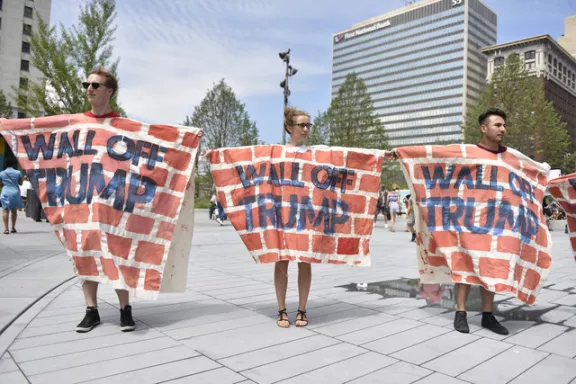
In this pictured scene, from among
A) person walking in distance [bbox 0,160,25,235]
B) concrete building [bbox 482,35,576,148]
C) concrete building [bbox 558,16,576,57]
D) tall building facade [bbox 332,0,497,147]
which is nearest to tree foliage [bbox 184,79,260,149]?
person walking in distance [bbox 0,160,25,235]

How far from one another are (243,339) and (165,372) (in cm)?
85

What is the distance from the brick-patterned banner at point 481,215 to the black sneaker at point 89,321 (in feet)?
9.94

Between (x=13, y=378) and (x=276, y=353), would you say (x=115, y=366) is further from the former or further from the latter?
(x=276, y=353)

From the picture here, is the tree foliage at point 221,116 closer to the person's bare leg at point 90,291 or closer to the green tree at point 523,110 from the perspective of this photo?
the green tree at point 523,110

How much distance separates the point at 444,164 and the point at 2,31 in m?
66.6

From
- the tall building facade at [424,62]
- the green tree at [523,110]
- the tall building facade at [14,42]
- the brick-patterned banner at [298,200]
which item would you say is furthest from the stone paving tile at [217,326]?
the tall building facade at [424,62]

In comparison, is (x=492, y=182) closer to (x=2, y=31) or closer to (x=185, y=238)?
(x=185, y=238)

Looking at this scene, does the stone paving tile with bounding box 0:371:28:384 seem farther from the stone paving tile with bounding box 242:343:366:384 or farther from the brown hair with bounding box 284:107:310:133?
the brown hair with bounding box 284:107:310:133

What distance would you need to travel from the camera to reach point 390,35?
139 meters

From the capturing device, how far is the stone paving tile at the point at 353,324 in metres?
3.73

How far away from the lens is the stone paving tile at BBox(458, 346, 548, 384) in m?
2.71

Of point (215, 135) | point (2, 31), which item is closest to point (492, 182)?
point (215, 135)

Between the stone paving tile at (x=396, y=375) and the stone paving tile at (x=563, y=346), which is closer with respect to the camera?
the stone paving tile at (x=396, y=375)

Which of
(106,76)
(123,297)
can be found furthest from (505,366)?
(106,76)
